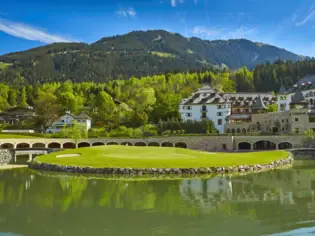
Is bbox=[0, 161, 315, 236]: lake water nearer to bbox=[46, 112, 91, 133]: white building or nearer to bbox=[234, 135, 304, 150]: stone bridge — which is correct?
bbox=[234, 135, 304, 150]: stone bridge

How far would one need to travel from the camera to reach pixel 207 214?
19844 millimetres

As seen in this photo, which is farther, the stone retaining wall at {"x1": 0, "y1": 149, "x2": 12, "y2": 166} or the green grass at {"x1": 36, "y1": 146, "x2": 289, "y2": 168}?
the stone retaining wall at {"x1": 0, "y1": 149, "x2": 12, "y2": 166}

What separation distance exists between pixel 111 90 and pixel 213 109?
57.4 meters

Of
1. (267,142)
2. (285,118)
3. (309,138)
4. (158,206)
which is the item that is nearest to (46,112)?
(267,142)

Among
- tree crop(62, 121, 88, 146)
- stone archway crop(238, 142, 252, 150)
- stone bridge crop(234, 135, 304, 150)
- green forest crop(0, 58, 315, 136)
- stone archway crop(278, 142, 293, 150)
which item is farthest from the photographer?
green forest crop(0, 58, 315, 136)

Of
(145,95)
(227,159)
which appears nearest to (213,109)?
(145,95)

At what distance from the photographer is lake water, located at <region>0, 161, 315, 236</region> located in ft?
55.9

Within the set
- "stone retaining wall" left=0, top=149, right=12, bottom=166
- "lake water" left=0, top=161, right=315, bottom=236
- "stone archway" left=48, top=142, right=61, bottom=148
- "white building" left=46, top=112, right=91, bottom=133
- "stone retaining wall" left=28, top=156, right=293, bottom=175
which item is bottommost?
"lake water" left=0, top=161, right=315, bottom=236

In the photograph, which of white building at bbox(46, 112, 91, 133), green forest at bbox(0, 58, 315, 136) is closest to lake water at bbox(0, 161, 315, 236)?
green forest at bbox(0, 58, 315, 136)

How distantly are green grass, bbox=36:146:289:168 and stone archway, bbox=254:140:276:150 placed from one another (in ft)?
58.3

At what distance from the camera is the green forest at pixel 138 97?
92606 mm

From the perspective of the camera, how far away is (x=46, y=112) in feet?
Answer: 333

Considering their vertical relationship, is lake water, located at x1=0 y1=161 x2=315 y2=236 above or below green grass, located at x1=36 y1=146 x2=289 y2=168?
below

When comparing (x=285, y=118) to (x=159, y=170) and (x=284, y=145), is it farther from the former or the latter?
(x=159, y=170)
